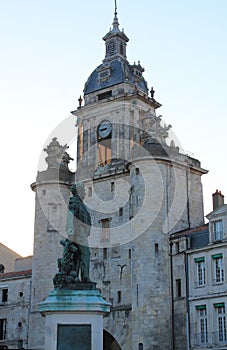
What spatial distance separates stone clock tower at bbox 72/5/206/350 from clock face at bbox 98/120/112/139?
0.23ft

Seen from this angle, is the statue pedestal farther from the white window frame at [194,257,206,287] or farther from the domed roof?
the domed roof

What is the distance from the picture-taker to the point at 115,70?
42.7m

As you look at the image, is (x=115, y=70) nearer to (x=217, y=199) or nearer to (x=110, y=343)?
(x=217, y=199)

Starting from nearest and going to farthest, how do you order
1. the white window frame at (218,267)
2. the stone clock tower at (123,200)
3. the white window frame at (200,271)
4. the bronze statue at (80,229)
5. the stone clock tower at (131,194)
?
the bronze statue at (80,229)
the white window frame at (218,267)
the white window frame at (200,271)
the stone clock tower at (131,194)
the stone clock tower at (123,200)

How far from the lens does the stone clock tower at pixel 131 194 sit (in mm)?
33531

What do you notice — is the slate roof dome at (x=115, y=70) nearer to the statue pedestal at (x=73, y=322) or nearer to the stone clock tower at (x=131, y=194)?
the stone clock tower at (x=131, y=194)

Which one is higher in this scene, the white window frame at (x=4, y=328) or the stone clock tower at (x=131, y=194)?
the stone clock tower at (x=131, y=194)

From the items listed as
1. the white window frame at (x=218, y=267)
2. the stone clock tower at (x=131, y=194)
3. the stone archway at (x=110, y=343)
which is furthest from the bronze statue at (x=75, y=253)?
the stone archway at (x=110, y=343)

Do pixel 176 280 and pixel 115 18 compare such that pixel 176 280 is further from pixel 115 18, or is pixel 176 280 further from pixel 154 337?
pixel 115 18

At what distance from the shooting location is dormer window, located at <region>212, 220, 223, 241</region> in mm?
31891

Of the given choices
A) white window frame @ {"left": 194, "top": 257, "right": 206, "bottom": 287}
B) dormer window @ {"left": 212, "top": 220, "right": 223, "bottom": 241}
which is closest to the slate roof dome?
dormer window @ {"left": 212, "top": 220, "right": 223, "bottom": 241}

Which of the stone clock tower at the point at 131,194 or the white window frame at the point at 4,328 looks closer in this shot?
the stone clock tower at the point at 131,194

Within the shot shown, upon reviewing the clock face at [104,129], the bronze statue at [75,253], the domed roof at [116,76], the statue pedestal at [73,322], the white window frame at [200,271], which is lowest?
the statue pedestal at [73,322]

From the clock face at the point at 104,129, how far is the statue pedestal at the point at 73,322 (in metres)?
27.7
